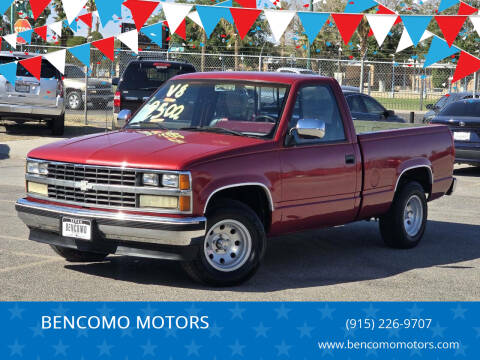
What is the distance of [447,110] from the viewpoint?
17375mm

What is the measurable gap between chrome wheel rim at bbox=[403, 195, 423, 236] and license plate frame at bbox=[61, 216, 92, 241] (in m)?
3.83

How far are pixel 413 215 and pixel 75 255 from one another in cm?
373

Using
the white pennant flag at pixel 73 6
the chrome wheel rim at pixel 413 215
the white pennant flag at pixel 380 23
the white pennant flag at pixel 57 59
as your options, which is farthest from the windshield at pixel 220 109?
the white pennant flag at pixel 380 23

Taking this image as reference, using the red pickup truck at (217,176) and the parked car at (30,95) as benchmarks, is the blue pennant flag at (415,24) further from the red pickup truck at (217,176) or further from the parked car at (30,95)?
the parked car at (30,95)

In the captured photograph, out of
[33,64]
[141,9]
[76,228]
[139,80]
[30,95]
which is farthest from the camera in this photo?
[30,95]

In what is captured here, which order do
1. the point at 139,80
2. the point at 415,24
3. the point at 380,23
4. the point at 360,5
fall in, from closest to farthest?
the point at 415,24
the point at 380,23
the point at 360,5
the point at 139,80

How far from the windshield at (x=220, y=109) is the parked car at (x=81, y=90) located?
21740 mm

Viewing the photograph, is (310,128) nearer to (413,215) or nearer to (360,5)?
(413,215)

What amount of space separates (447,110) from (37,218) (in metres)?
11.8

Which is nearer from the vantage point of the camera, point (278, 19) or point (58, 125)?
point (278, 19)

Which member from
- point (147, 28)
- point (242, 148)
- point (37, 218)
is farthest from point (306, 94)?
point (147, 28)

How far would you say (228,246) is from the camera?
282 inches

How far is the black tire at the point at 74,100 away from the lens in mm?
30555

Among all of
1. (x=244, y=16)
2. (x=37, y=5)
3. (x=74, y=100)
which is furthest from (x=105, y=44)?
(x=74, y=100)
